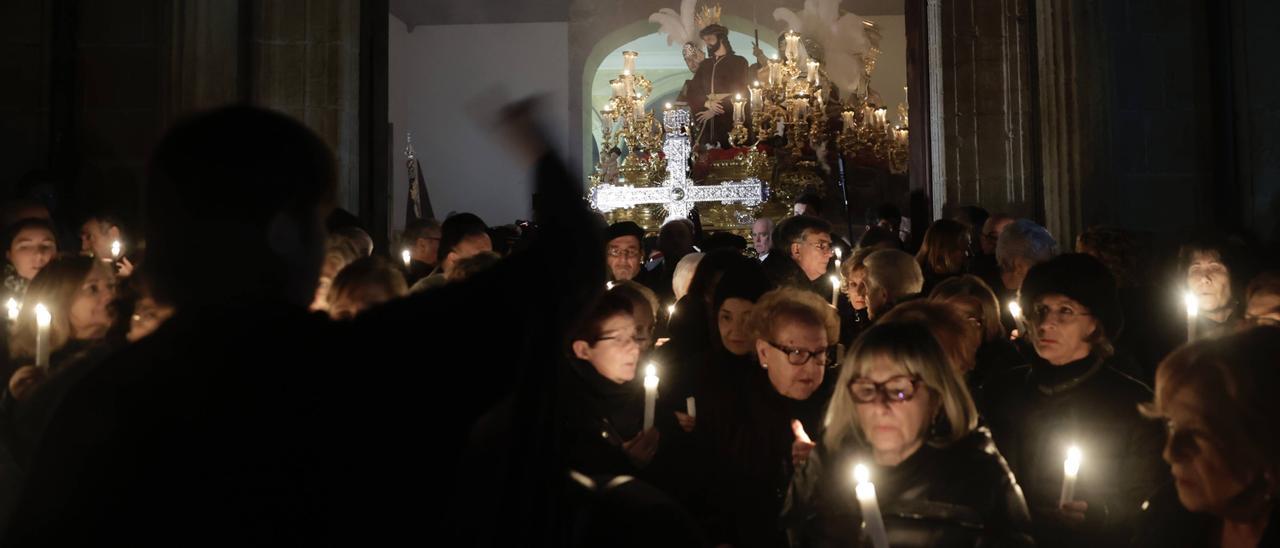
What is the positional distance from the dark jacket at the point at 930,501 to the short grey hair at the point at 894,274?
2246mm

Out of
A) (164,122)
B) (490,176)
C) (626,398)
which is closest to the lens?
(626,398)

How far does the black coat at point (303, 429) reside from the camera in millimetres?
1314

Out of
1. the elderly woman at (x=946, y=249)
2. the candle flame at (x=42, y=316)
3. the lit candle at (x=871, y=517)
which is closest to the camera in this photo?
the lit candle at (x=871, y=517)

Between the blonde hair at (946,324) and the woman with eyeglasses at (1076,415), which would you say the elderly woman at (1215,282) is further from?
the blonde hair at (946,324)

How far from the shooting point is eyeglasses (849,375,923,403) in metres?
2.82

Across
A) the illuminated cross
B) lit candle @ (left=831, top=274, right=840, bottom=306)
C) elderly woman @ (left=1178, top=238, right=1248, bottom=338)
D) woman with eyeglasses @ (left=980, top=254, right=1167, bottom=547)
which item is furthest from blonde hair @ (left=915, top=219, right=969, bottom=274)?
the illuminated cross

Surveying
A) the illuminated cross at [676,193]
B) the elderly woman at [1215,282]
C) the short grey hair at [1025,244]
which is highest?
the illuminated cross at [676,193]

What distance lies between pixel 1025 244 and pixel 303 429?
471 centimetres

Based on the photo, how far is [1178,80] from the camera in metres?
8.12

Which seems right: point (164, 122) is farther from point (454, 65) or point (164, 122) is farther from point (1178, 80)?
point (454, 65)

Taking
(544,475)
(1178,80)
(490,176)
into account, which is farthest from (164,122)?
(490,176)

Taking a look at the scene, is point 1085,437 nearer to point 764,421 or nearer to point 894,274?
point 764,421

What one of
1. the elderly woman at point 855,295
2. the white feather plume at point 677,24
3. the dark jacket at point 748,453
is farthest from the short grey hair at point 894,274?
the white feather plume at point 677,24

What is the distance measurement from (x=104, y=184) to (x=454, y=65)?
13946 millimetres
